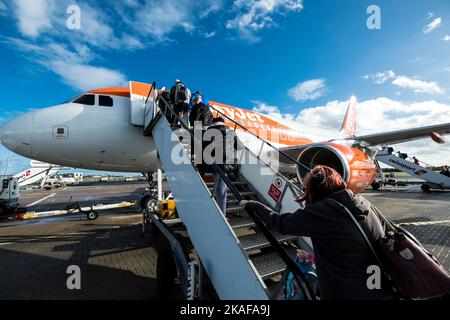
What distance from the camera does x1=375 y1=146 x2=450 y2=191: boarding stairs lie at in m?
20.7

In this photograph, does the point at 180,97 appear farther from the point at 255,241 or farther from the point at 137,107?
the point at 255,241

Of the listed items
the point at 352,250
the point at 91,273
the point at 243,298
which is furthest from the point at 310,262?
the point at 91,273

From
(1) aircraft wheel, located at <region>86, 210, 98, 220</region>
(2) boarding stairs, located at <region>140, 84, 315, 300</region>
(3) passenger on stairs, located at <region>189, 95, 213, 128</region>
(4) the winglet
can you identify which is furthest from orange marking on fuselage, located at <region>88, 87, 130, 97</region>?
(4) the winglet

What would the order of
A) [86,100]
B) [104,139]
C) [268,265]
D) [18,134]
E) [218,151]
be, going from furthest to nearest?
[86,100] < [104,139] < [18,134] < [218,151] < [268,265]

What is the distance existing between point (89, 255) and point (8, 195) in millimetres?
9161

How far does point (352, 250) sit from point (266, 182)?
A: 9.76 feet

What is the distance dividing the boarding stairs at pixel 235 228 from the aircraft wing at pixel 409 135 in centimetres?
574

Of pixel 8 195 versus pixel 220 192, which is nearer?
pixel 220 192

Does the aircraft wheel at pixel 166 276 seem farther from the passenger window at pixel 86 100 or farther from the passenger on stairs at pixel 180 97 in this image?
the passenger window at pixel 86 100

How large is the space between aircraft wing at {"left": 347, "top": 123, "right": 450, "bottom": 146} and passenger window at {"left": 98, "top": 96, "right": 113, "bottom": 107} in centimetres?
797

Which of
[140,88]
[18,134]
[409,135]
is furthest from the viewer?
[409,135]

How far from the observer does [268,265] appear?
3.22 meters

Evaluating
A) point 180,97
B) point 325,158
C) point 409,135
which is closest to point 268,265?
point 180,97

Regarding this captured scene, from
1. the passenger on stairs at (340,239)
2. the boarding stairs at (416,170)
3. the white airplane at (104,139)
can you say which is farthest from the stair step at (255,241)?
the boarding stairs at (416,170)
